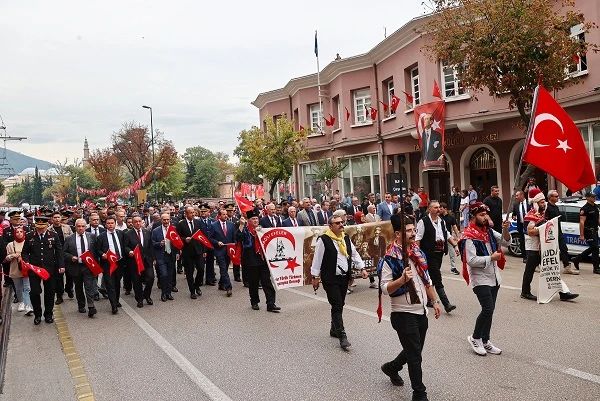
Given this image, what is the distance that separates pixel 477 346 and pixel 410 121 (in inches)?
740

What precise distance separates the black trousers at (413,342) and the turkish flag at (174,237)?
6.90 metres

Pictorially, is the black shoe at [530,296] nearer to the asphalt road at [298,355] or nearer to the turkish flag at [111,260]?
the asphalt road at [298,355]

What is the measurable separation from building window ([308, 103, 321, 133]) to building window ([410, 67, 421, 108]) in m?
9.42

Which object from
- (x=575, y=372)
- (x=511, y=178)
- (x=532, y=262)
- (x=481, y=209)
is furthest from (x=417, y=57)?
(x=575, y=372)

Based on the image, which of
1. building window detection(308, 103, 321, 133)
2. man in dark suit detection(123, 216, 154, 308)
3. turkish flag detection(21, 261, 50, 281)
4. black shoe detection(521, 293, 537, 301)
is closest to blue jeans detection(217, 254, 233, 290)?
man in dark suit detection(123, 216, 154, 308)

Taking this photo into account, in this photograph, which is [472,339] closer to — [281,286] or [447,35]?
[281,286]

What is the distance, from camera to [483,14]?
48.7ft

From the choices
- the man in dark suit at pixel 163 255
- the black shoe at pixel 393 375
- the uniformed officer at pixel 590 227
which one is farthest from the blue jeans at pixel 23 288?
the uniformed officer at pixel 590 227

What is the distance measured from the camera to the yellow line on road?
567 cm

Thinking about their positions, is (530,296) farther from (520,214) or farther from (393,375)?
(520,214)

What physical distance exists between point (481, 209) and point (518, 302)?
317 cm

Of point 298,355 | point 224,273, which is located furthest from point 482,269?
point 224,273

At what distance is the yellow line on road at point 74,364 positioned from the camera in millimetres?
5671

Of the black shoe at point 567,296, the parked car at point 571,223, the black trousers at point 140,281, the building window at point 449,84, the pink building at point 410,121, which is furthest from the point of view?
the building window at point 449,84
